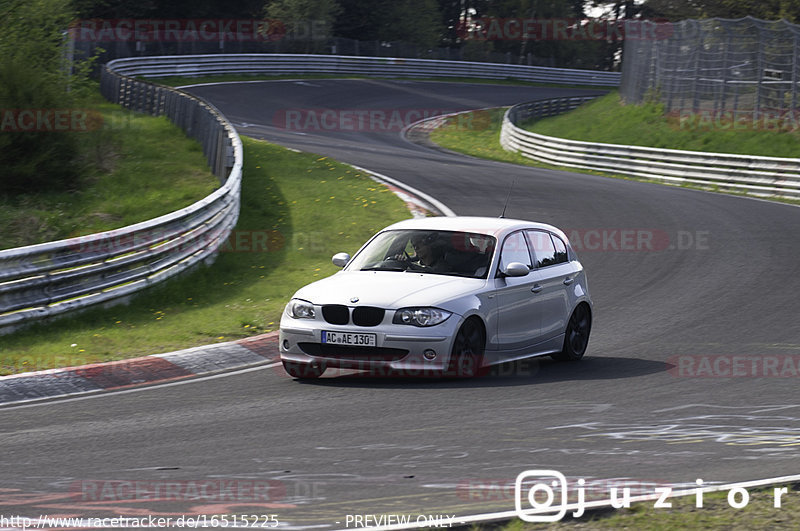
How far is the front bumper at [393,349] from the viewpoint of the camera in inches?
371

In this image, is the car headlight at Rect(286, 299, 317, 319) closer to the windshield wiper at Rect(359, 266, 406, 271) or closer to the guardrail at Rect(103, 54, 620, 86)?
the windshield wiper at Rect(359, 266, 406, 271)

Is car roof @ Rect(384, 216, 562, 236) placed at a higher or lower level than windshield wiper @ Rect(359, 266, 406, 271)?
higher

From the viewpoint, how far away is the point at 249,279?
15578 mm

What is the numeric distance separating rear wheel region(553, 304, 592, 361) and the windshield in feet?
4.35

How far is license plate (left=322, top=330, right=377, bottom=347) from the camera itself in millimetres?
9453

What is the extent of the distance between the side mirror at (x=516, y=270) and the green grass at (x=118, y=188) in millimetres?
9969

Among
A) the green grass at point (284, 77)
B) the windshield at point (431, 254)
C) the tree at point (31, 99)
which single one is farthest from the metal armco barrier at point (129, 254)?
the green grass at point (284, 77)

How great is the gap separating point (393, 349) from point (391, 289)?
0.58 meters

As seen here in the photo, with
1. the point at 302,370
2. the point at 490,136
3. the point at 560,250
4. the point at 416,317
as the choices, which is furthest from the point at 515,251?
the point at 490,136

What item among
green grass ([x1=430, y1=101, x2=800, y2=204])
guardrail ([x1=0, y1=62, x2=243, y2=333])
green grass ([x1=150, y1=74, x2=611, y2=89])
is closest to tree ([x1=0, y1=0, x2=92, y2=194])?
guardrail ([x1=0, y1=62, x2=243, y2=333])

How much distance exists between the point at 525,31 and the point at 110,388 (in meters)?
90.4

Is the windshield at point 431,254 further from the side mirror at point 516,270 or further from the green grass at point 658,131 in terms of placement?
the green grass at point 658,131

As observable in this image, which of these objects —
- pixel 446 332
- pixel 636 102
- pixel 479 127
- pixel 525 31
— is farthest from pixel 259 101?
pixel 525 31

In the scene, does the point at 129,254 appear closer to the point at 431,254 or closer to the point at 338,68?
the point at 431,254
